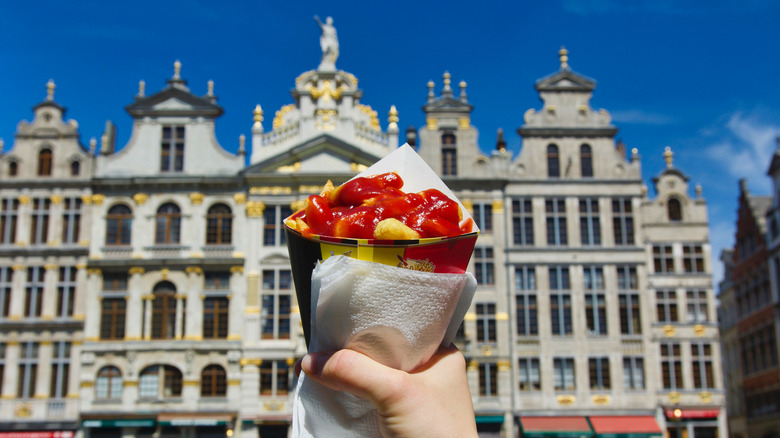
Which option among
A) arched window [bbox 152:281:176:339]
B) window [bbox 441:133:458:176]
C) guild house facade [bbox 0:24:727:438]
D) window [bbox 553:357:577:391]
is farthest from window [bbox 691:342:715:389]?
arched window [bbox 152:281:176:339]

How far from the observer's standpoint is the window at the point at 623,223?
3047 cm

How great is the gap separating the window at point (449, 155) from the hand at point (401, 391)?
26.4 m

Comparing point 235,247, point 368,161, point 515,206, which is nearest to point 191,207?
point 235,247

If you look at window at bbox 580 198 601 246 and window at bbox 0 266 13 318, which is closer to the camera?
window at bbox 0 266 13 318

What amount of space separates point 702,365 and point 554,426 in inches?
242

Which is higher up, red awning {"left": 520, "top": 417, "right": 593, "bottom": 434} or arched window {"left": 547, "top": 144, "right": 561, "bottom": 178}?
arched window {"left": 547, "top": 144, "right": 561, "bottom": 178}

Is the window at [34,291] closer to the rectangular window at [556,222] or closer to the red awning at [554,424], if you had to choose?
the red awning at [554,424]

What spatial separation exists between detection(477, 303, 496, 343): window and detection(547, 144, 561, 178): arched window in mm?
5562

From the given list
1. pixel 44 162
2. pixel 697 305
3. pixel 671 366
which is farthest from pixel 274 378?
pixel 697 305

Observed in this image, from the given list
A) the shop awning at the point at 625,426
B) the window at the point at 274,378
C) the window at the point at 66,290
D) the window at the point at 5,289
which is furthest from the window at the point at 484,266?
the window at the point at 5,289

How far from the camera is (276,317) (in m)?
29.3

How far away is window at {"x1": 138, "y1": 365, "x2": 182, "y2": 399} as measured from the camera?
94.4 ft

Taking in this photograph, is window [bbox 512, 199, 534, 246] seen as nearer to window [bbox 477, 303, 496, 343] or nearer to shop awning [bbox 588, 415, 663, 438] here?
window [bbox 477, 303, 496, 343]

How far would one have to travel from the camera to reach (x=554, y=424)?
28469 mm
